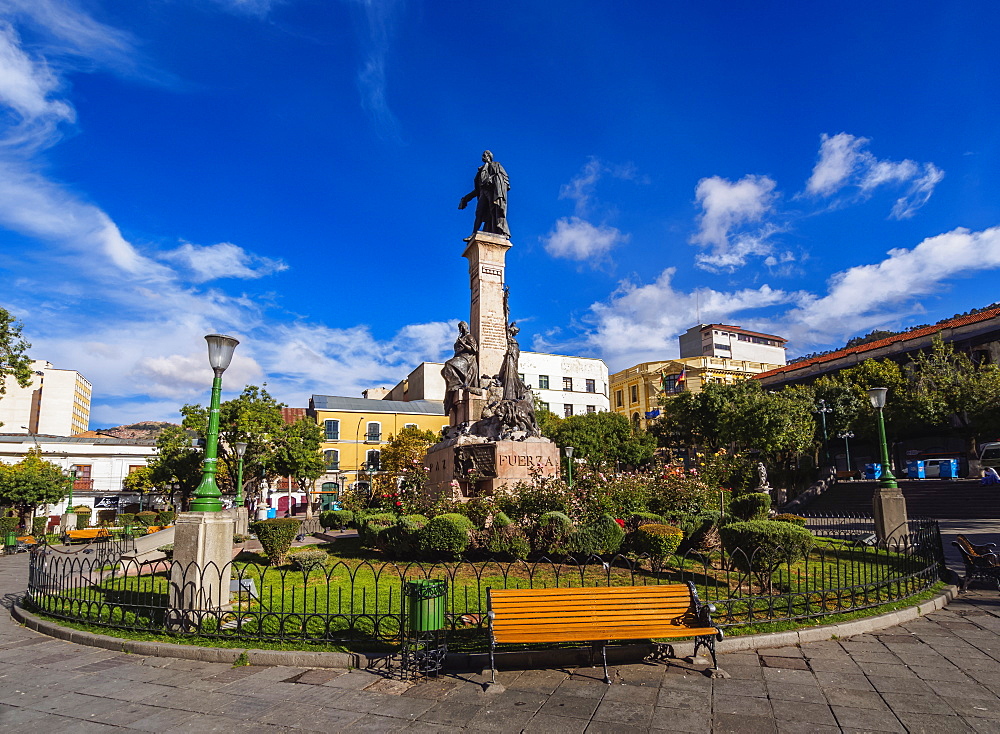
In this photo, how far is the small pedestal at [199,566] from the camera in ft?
23.6

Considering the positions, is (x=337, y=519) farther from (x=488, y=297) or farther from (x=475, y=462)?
(x=488, y=297)

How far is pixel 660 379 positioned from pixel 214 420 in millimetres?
55405

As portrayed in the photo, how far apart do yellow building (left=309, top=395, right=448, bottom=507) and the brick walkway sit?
43.1 m

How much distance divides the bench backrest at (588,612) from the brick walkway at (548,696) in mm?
431

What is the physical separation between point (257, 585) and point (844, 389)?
4280 cm

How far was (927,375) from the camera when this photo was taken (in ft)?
129

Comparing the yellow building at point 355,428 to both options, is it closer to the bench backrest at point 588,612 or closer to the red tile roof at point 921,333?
the red tile roof at point 921,333

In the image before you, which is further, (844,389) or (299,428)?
(844,389)

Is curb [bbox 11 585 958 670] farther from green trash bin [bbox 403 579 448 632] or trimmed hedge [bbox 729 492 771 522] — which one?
trimmed hedge [bbox 729 492 771 522]

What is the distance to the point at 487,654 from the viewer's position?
20.0ft

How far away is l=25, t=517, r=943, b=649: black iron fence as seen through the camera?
22.4 feet

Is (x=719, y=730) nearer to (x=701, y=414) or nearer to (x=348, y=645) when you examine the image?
(x=348, y=645)

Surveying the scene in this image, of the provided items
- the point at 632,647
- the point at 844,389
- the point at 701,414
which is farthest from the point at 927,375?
the point at 632,647

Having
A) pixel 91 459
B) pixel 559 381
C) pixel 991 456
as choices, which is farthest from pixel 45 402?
pixel 991 456
